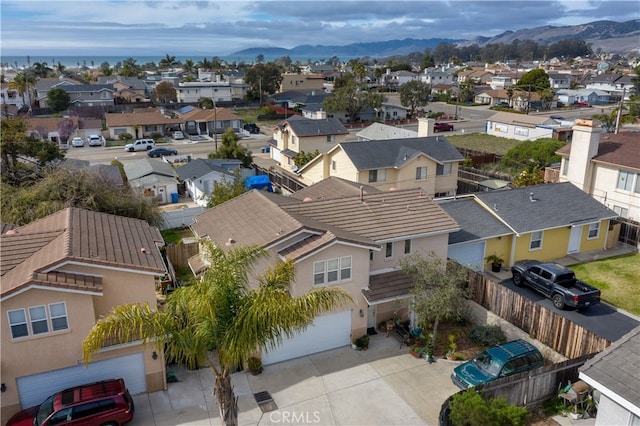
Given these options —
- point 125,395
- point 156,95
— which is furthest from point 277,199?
point 156,95

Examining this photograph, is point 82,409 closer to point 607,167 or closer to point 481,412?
point 481,412

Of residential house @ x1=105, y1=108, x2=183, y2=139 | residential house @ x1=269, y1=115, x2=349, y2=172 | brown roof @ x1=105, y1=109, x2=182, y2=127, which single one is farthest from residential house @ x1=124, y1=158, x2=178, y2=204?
brown roof @ x1=105, y1=109, x2=182, y2=127

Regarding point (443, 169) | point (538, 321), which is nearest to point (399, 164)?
point (443, 169)

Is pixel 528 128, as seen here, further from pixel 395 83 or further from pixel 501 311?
pixel 395 83

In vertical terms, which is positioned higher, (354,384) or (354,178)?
(354,178)

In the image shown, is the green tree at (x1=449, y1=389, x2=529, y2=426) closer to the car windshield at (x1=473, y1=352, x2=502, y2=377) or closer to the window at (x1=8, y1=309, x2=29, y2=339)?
the car windshield at (x1=473, y1=352, x2=502, y2=377)

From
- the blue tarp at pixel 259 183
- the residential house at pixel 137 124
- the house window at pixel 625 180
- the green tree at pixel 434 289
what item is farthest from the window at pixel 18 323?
the residential house at pixel 137 124
